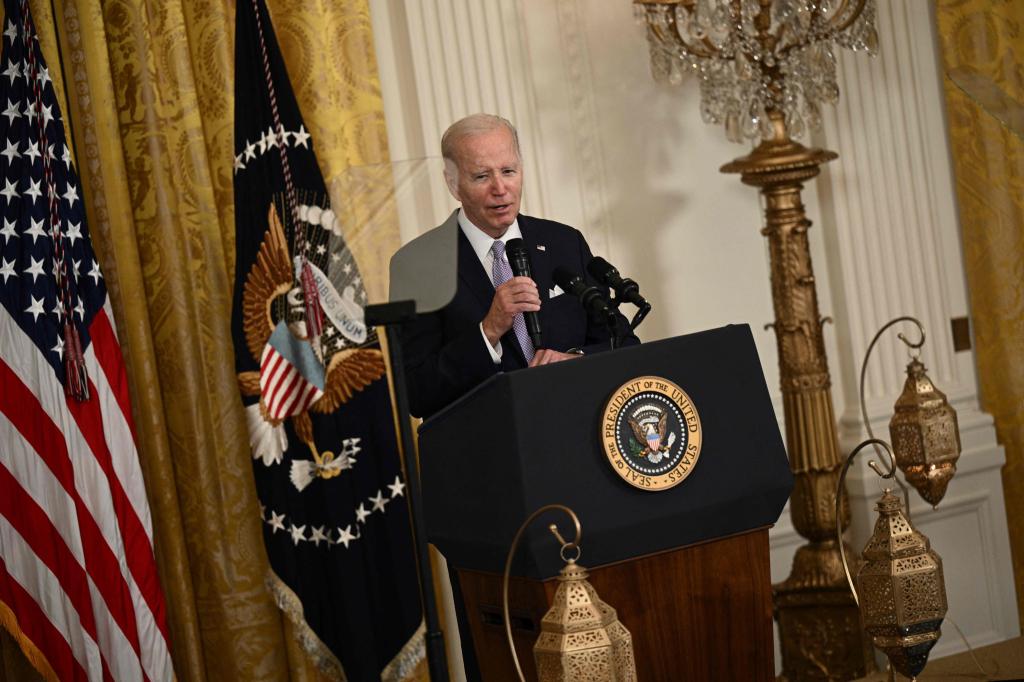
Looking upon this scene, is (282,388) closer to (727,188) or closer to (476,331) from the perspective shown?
(476,331)

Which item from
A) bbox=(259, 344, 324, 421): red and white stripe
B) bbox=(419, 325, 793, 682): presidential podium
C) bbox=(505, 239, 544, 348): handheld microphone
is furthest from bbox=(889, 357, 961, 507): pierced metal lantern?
bbox=(259, 344, 324, 421): red and white stripe

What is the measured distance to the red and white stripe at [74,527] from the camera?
3002 mm

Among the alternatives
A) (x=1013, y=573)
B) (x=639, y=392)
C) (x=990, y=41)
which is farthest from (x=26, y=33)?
(x=1013, y=573)

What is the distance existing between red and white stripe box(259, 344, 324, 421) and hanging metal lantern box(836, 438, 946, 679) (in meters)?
1.77

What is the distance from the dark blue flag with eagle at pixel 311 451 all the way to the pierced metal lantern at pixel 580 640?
5.60 feet

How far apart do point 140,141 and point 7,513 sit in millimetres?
1101

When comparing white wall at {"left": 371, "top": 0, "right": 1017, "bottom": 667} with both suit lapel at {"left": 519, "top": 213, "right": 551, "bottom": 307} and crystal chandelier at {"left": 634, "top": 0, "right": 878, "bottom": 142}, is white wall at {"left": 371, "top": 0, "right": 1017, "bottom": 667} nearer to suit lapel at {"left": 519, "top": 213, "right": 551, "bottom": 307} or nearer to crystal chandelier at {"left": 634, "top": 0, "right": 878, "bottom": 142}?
crystal chandelier at {"left": 634, "top": 0, "right": 878, "bottom": 142}

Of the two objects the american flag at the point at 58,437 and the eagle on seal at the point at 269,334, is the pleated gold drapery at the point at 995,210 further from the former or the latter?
the american flag at the point at 58,437

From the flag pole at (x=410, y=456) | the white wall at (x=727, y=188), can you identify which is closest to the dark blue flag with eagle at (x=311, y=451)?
the white wall at (x=727, y=188)

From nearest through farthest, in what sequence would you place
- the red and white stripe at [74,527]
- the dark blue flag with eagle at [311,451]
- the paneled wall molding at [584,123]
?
the red and white stripe at [74,527] → the dark blue flag with eagle at [311,451] → the paneled wall molding at [584,123]

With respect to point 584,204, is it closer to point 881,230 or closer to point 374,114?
point 374,114

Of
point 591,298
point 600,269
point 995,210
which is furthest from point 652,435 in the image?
point 995,210

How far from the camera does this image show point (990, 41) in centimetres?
413

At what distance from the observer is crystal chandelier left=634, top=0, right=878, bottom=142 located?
337 cm
